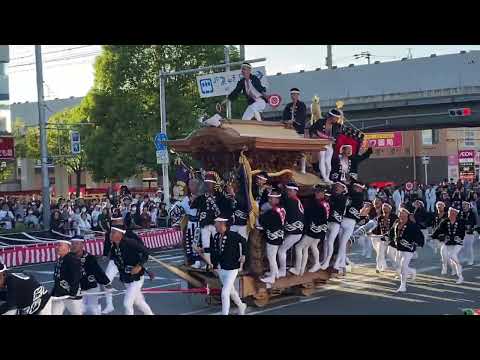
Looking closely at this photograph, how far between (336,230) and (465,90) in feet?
70.7

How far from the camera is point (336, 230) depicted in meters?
13.6

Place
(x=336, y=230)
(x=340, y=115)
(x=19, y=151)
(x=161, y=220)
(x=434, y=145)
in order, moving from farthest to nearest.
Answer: (x=19, y=151), (x=434, y=145), (x=161, y=220), (x=340, y=115), (x=336, y=230)

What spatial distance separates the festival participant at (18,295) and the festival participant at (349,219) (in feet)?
23.3

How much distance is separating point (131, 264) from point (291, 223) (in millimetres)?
3387

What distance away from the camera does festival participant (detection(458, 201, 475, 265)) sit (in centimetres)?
1549

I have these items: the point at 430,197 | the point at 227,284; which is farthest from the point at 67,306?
the point at 430,197

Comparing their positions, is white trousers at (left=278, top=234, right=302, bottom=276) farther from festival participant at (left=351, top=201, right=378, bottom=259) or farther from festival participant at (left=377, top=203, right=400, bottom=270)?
festival participant at (left=377, top=203, right=400, bottom=270)

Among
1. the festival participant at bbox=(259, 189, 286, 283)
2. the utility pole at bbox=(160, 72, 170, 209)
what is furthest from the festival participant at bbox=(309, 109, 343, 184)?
the utility pole at bbox=(160, 72, 170, 209)

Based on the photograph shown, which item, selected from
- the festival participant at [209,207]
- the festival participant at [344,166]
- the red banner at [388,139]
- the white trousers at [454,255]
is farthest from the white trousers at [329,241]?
the red banner at [388,139]

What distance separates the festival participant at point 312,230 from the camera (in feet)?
41.8

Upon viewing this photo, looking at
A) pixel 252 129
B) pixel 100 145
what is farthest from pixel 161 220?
pixel 252 129

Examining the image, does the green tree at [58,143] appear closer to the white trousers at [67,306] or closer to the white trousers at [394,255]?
the white trousers at [394,255]

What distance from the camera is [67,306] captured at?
9.38 metres
